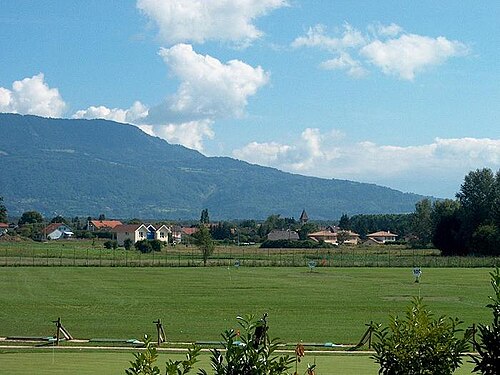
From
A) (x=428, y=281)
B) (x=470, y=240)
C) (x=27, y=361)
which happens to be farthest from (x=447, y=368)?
(x=470, y=240)

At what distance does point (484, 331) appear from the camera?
A: 28.2 feet

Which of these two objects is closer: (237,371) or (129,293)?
(237,371)

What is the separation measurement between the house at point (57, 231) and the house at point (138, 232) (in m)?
17.6

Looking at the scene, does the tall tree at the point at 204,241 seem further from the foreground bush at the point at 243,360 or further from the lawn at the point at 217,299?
the foreground bush at the point at 243,360

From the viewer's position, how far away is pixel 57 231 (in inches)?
7101

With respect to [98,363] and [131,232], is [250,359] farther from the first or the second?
[131,232]

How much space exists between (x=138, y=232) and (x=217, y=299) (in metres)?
113

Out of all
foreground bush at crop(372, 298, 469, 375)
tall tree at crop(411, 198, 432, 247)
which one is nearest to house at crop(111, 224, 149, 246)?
tall tree at crop(411, 198, 432, 247)

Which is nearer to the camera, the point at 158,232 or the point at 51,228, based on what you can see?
the point at 158,232

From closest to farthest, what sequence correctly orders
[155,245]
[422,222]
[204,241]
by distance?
[204,241] → [155,245] → [422,222]

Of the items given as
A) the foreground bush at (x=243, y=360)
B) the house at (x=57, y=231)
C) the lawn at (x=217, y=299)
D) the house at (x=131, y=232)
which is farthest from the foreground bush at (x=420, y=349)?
the house at (x=57, y=231)

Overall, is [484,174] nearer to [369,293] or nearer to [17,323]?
[369,293]

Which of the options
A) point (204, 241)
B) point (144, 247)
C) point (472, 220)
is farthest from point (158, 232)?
point (204, 241)

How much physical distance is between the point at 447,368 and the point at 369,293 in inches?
1706
